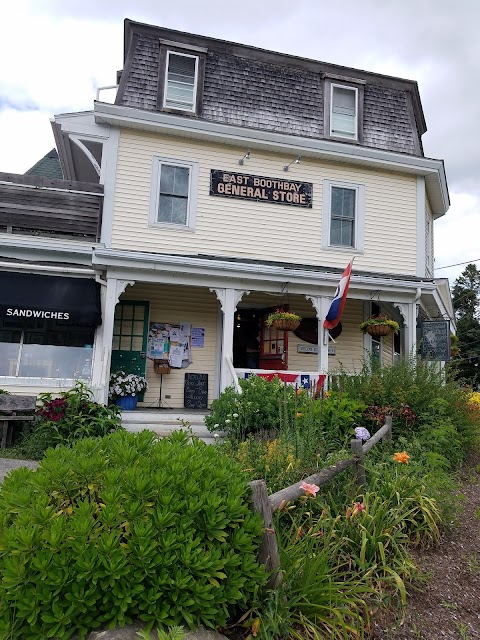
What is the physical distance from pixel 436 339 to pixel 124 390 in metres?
7.33

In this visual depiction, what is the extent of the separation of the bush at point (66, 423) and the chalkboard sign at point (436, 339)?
7686 millimetres

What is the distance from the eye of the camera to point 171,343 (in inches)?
435

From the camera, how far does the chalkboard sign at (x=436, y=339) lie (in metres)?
11.6

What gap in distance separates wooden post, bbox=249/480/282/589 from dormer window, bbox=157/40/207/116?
31.7ft

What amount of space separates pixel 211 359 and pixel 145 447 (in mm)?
8214

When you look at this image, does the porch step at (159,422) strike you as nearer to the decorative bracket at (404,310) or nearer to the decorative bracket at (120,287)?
the decorative bracket at (120,287)

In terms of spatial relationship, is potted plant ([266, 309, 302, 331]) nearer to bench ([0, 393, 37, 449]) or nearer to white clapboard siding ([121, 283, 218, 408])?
white clapboard siding ([121, 283, 218, 408])

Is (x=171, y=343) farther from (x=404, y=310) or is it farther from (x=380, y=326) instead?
(x=404, y=310)

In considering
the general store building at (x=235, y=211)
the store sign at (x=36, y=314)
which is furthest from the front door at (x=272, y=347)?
the store sign at (x=36, y=314)

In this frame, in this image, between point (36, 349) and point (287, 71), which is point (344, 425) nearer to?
point (36, 349)

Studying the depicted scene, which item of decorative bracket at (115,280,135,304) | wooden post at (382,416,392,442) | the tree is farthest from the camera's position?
the tree

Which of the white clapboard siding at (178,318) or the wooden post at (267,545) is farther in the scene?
the white clapboard siding at (178,318)

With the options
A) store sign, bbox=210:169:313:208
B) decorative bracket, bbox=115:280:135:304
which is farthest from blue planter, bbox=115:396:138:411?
store sign, bbox=210:169:313:208

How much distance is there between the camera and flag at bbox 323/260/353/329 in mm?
9008
